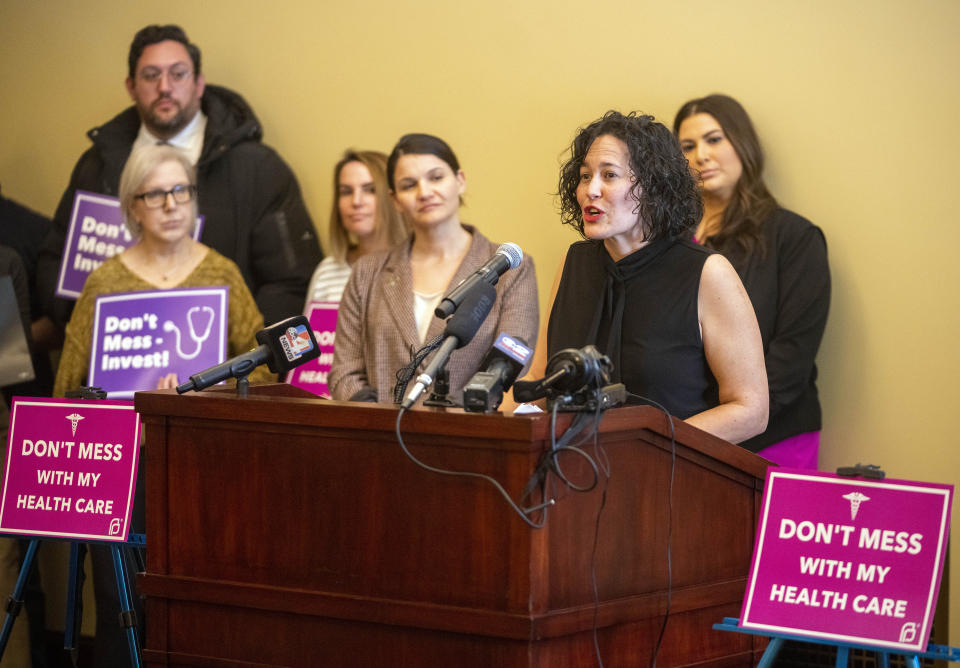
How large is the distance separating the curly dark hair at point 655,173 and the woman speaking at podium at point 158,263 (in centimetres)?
179

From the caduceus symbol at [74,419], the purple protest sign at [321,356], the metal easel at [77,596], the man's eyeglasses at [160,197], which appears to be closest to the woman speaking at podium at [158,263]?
the man's eyeglasses at [160,197]

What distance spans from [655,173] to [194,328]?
184 centimetres

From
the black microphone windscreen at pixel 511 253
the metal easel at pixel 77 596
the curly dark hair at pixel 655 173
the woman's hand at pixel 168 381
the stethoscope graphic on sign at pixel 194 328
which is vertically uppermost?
the curly dark hair at pixel 655 173

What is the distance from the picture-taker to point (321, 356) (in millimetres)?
4391

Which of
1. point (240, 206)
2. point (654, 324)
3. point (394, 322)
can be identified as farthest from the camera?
point (240, 206)

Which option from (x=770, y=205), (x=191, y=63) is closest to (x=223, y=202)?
(x=191, y=63)

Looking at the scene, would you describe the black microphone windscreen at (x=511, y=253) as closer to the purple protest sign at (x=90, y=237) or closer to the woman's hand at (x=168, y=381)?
the woman's hand at (x=168, y=381)

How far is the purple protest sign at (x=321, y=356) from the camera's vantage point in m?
4.36

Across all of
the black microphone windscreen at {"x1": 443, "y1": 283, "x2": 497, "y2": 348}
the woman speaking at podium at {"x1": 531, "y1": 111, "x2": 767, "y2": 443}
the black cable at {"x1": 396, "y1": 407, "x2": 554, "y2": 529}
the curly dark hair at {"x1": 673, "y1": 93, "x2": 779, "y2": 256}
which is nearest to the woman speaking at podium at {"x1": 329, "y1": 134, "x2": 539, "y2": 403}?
the curly dark hair at {"x1": 673, "y1": 93, "x2": 779, "y2": 256}

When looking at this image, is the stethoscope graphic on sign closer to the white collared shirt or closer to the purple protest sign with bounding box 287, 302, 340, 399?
the purple protest sign with bounding box 287, 302, 340, 399

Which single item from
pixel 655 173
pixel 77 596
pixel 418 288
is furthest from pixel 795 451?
pixel 77 596

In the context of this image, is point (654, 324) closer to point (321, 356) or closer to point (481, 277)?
point (481, 277)

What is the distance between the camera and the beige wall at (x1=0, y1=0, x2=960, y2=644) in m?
4.02

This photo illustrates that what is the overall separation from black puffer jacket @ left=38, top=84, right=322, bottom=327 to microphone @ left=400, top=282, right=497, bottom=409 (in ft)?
8.73
